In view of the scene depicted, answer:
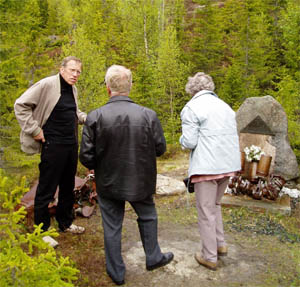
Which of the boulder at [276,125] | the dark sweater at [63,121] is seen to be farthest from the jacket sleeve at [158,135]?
the boulder at [276,125]

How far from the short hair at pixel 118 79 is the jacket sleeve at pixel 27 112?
3.22 feet

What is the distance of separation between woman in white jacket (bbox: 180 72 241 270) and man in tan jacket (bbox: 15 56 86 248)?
4.33ft

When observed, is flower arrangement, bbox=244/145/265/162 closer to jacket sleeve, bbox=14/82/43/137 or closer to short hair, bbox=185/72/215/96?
short hair, bbox=185/72/215/96

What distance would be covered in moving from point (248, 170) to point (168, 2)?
93.9 ft

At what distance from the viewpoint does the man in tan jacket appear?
3307mm

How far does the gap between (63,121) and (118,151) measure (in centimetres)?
103

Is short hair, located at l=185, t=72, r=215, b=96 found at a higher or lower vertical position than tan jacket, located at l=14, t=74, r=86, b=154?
higher

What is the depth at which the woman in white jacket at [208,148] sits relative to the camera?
121 inches

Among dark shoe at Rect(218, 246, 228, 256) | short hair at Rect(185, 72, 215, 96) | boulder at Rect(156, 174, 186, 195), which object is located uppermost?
short hair at Rect(185, 72, 215, 96)

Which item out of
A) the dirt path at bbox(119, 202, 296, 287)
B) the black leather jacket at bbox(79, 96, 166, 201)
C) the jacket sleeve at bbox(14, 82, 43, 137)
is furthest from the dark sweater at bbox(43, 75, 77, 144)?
the dirt path at bbox(119, 202, 296, 287)

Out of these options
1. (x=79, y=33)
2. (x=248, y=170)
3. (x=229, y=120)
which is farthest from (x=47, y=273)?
(x=79, y=33)

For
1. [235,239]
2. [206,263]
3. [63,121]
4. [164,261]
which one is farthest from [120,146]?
[235,239]

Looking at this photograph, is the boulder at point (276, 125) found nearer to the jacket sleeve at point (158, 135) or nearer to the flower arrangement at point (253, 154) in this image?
the flower arrangement at point (253, 154)

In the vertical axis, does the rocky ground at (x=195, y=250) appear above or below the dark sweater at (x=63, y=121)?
below
